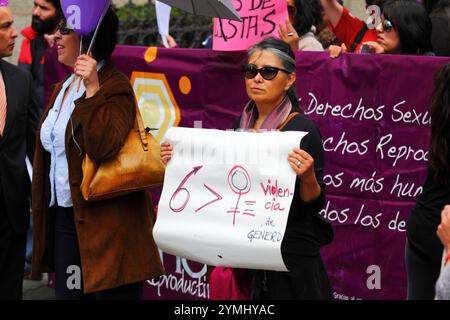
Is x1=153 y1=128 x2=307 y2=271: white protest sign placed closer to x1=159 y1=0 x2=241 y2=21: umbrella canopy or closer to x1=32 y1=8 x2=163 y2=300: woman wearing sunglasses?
x1=32 y1=8 x2=163 y2=300: woman wearing sunglasses

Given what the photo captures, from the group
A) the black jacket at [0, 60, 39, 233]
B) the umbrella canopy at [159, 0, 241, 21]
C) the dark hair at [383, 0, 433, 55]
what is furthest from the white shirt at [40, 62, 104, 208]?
the dark hair at [383, 0, 433, 55]

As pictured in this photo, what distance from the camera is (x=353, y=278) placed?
5828mm

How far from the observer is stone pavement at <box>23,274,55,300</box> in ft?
24.2

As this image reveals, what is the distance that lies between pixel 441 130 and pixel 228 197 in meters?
0.98

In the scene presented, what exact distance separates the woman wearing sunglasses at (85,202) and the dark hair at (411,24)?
168 centimetres

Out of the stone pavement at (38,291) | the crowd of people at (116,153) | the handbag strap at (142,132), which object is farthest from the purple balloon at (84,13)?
the stone pavement at (38,291)

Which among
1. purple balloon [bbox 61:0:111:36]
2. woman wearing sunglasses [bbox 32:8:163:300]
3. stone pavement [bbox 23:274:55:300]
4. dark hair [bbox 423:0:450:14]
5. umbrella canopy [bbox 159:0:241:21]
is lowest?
stone pavement [bbox 23:274:55:300]

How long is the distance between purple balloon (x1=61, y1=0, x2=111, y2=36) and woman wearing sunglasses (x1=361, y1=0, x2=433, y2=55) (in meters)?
1.72

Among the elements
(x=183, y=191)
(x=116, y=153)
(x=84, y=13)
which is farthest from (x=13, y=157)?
(x=183, y=191)

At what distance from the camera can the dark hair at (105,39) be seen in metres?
5.33

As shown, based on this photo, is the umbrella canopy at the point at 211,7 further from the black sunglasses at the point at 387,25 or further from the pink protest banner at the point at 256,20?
the black sunglasses at the point at 387,25

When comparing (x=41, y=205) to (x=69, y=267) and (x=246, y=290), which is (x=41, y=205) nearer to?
(x=69, y=267)

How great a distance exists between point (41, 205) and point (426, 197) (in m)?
2.28

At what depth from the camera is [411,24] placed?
5715mm
